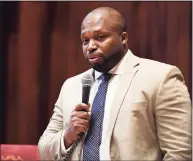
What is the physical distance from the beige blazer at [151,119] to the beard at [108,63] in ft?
0.30

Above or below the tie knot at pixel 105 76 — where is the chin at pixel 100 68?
above

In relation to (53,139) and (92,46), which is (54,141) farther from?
(92,46)

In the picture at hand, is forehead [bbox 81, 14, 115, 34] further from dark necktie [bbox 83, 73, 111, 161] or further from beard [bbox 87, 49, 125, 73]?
dark necktie [bbox 83, 73, 111, 161]

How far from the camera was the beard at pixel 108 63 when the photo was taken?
53.3 inches

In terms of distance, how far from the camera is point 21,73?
82.2 inches

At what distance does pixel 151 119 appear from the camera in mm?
1273

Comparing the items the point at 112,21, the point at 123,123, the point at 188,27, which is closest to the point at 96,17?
the point at 112,21

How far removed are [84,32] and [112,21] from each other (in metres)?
0.11

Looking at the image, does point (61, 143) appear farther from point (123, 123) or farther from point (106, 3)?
point (106, 3)

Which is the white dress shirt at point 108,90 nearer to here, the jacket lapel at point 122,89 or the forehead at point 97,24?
the jacket lapel at point 122,89

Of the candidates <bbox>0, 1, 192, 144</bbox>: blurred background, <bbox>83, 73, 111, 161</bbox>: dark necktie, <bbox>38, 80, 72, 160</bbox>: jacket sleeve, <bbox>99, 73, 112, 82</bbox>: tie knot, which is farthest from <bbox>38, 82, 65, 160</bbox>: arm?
<bbox>0, 1, 192, 144</bbox>: blurred background

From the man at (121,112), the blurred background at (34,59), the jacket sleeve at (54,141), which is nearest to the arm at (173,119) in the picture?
the man at (121,112)

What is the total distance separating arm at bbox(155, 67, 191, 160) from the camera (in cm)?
122

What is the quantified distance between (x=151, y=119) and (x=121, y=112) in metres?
0.11
